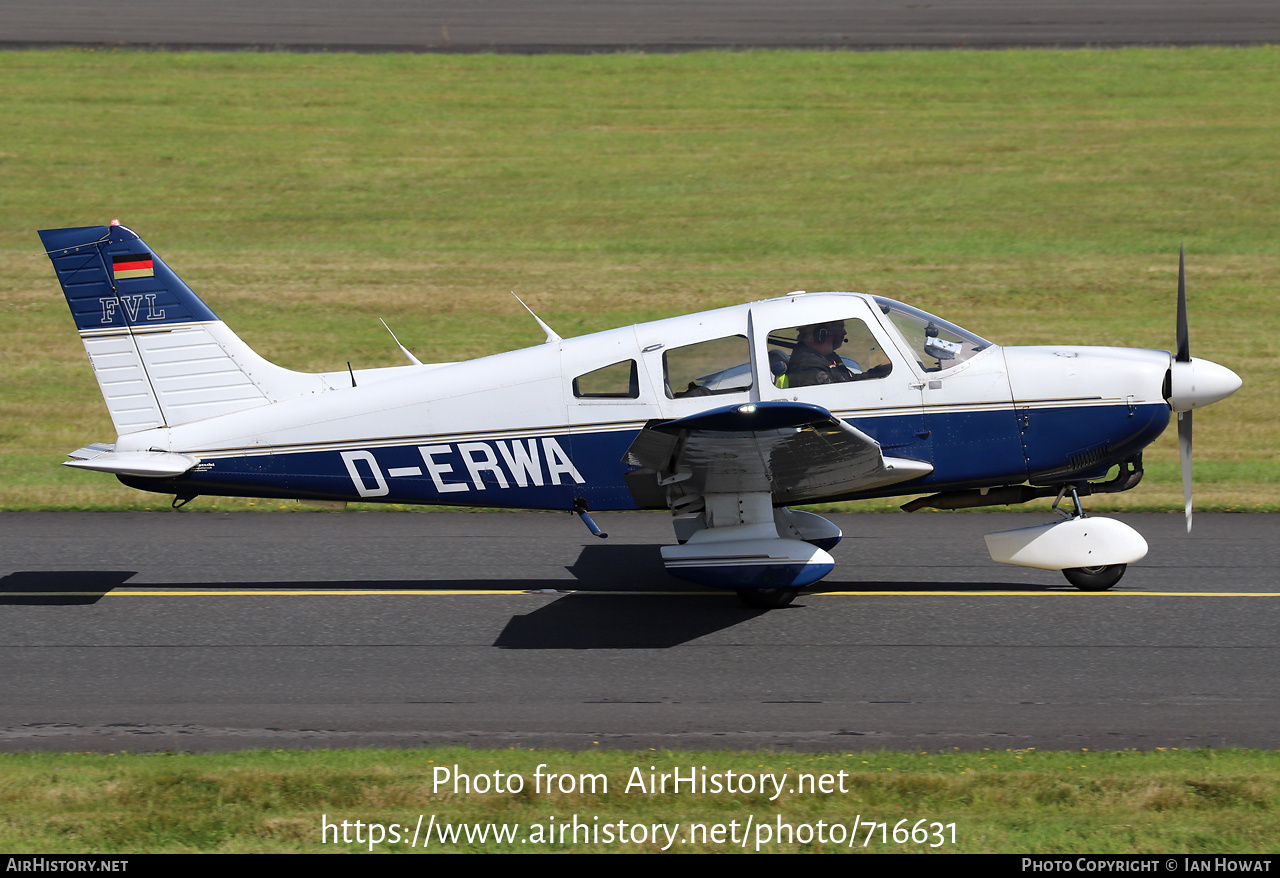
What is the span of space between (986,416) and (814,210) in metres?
14.7

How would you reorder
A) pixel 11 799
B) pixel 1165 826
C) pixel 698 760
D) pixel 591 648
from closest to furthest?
pixel 1165 826 → pixel 11 799 → pixel 698 760 → pixel 591 648

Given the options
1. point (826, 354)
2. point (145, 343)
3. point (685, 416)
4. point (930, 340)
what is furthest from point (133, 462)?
point (930, 340)

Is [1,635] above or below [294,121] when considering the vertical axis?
below

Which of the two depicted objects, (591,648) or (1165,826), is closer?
(1165,826)

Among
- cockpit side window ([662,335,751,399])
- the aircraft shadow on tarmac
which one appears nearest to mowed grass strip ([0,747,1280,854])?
the aircraft shadow on tarmac

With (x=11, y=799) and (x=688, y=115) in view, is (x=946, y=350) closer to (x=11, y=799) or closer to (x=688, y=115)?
(x=11, y=799)

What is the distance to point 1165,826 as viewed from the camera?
5.59m

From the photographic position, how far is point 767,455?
8.15m

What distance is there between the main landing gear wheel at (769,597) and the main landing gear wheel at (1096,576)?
2.10 meters

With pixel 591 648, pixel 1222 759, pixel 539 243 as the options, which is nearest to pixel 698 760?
pixel 591 648

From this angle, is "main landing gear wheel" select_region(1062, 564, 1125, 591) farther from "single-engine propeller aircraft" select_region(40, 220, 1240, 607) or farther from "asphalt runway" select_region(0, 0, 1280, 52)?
"asphalt runway" select_region(0, 0, 1280, 52)

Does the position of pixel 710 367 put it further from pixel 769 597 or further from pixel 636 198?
pixel 636 198

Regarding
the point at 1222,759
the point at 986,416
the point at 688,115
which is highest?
the point at 688,115

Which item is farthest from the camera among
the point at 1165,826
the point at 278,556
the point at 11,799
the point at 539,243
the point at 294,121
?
the point at 294,121
